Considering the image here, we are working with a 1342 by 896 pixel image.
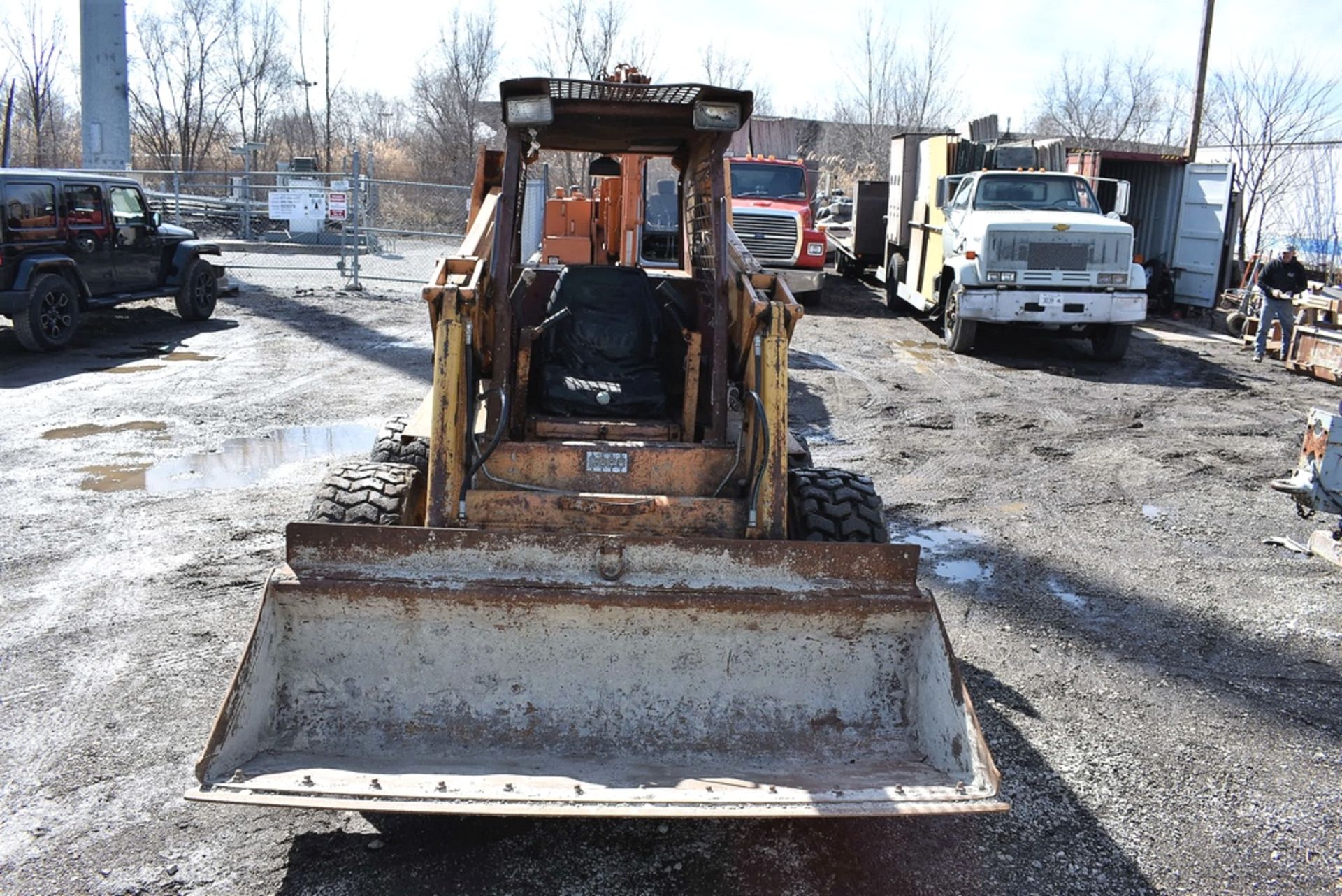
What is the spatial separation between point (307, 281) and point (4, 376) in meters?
8.48

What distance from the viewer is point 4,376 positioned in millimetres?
11094

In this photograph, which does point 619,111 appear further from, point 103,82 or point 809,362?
point 103,82

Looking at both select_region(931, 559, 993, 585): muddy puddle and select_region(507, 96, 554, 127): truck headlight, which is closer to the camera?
select_region(507, 96, 554, 127): truck headlight

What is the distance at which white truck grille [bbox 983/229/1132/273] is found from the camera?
13.7 metres

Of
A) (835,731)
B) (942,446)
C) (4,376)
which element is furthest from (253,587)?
(4,376)

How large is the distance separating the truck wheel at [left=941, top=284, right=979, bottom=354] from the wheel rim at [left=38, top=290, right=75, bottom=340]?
10854 millimetres

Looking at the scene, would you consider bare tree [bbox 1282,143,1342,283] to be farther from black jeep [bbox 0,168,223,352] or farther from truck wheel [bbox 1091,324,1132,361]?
black jeep [bbox 0,168,223,352]

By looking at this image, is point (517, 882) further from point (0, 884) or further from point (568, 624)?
point (0, 884)

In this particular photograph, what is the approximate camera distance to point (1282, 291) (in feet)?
47.0

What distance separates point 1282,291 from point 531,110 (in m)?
13.1

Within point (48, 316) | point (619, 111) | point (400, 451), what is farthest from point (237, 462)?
point (48, 316)

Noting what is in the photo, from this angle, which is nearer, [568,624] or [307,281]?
[568,624]

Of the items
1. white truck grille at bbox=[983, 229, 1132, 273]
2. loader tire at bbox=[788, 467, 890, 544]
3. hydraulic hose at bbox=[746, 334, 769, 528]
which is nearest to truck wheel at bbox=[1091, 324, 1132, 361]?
white truck grille at bbox=[983, 229, 1132, 273]

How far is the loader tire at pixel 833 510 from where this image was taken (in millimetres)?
4723
